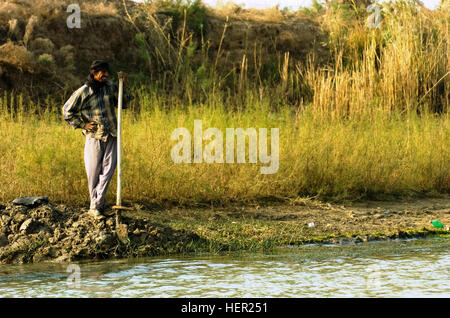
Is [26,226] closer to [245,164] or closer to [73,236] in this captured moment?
[73,236]

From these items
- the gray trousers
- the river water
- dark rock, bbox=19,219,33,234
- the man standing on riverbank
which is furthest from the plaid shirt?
the river water

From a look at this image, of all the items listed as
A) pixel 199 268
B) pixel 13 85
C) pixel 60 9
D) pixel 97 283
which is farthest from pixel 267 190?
pixel 60 9

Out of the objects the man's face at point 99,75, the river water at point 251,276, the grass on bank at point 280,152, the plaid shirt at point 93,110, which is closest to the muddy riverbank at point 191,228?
the river water at point 251,276

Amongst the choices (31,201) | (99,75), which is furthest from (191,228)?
(99,75)

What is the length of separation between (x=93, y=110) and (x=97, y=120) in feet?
0.40

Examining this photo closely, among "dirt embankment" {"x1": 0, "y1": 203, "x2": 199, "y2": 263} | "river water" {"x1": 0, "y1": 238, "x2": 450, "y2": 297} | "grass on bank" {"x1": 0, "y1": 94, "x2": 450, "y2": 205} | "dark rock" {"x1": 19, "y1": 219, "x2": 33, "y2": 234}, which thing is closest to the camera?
"river water" {"x1": 0, "y1": 238, "x2": 450, "y2": 297}

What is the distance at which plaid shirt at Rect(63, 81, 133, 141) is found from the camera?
27.2 feet

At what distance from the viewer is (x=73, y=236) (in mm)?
8328

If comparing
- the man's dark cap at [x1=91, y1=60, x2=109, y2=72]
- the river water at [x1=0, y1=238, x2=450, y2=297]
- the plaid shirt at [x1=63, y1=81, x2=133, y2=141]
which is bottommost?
the river water at [x1=0, y1=238, x2=450, y2=297]

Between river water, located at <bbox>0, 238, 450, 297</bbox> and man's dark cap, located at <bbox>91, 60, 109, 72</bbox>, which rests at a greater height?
man's dark cap, located at <bbox>91, 60, 109, 72</bbox>

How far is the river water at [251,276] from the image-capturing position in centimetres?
697

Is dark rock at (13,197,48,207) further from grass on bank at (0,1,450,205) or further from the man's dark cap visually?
the man's dark cap

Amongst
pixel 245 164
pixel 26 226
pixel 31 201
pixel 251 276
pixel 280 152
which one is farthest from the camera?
pixel 280 152
